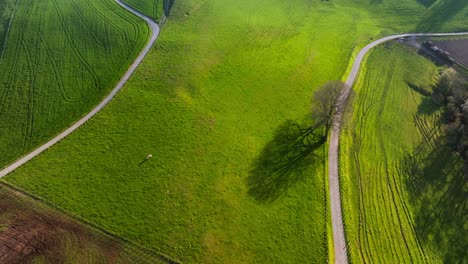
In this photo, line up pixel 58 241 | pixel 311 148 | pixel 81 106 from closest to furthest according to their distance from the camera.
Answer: pixel 58 241 < pixel 311 148 < pixel 81 106

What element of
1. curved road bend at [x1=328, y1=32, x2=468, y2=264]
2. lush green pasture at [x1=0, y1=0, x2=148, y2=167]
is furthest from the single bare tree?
lush green pasture at [x1=0, y1=0, x2=148, y2=167]

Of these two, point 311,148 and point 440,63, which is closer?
point 311,148

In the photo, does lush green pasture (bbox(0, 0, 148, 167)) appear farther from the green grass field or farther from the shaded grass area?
the shaded grass area

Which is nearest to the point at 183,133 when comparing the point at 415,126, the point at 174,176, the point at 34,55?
the point at 174,176

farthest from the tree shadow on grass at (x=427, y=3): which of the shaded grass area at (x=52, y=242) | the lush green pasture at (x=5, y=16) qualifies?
the lush green pasture at (x=5, y=16)

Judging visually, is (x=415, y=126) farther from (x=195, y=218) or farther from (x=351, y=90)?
(x=195, y=218)

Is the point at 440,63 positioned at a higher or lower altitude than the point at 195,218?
higher
